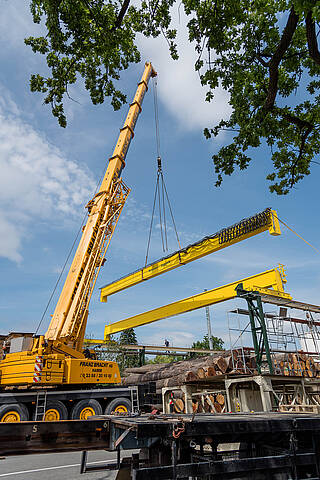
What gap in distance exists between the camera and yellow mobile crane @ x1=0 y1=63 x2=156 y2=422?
1027 cm

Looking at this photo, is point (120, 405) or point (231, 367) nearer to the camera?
point (120, 405)

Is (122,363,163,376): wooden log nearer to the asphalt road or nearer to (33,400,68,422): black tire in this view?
(33,400,68,422): black tire

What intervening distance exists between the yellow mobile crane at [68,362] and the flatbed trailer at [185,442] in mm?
6887

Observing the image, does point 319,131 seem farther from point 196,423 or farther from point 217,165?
point 196,423

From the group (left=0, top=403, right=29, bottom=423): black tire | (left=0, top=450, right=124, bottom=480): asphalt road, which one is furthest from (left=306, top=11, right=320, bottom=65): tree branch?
(left=0, top=403, right=29, bottom=423): black tire

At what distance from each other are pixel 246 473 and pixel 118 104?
758 centimetres

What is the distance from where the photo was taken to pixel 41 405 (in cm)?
1034

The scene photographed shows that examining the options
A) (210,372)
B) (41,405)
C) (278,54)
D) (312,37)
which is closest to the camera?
(312,37)

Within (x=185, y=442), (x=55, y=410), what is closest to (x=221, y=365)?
(x=55, y=410)

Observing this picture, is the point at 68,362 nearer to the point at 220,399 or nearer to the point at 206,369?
the point at 206,369

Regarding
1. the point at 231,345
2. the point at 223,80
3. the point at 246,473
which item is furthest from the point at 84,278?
the point at 246,473

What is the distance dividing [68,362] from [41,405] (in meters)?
1.44

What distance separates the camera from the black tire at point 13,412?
9923mm

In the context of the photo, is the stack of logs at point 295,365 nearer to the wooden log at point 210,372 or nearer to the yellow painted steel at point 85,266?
the wooden log at point 210,372
